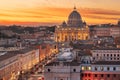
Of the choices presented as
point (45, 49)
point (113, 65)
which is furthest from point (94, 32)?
point (113, 65)

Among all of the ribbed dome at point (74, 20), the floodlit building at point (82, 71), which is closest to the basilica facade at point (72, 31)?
the ribbed dome at point (74, 20)

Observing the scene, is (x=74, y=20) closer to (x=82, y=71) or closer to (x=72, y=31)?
(x=72, y=31)

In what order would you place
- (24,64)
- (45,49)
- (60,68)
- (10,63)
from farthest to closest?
(45,49), (24,64), (10,63), (60,68)

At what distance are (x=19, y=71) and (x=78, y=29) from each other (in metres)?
56.5

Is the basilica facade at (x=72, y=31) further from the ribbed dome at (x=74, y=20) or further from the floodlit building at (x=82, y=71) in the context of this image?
the floodlit building at (x=82, y=71)

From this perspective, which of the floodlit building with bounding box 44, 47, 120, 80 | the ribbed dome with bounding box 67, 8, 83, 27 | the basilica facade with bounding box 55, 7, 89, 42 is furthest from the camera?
the ribbed dome with bounding box 67, 8, 83, 27

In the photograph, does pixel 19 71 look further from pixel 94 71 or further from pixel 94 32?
pixel 94 32

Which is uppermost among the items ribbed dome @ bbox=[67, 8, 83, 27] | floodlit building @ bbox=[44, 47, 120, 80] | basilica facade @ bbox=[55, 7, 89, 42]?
ribbed dome @ bbox=[67, 8, 83, 27]

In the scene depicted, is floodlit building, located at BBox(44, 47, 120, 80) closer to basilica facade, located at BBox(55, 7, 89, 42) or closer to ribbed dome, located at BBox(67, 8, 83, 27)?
basilica facade, located at BBox(55, 7, 89, 42)

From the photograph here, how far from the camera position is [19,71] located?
40375mm

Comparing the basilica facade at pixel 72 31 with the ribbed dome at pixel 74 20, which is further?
the ribbed dome at pixel 74 20

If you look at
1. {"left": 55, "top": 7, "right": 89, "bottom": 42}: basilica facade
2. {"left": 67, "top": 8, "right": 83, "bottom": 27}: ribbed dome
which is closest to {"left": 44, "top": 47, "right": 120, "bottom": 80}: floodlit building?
{"left": 55, "top": 7, "right": 89, "bottom": 42}: basilica facade

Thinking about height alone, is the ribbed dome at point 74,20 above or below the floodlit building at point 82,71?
above

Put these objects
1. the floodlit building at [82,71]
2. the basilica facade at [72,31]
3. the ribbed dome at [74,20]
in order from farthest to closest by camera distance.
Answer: the ribbed dome at [74,20], the basilica facade at [72,31], the floodlit building at [82,71]
